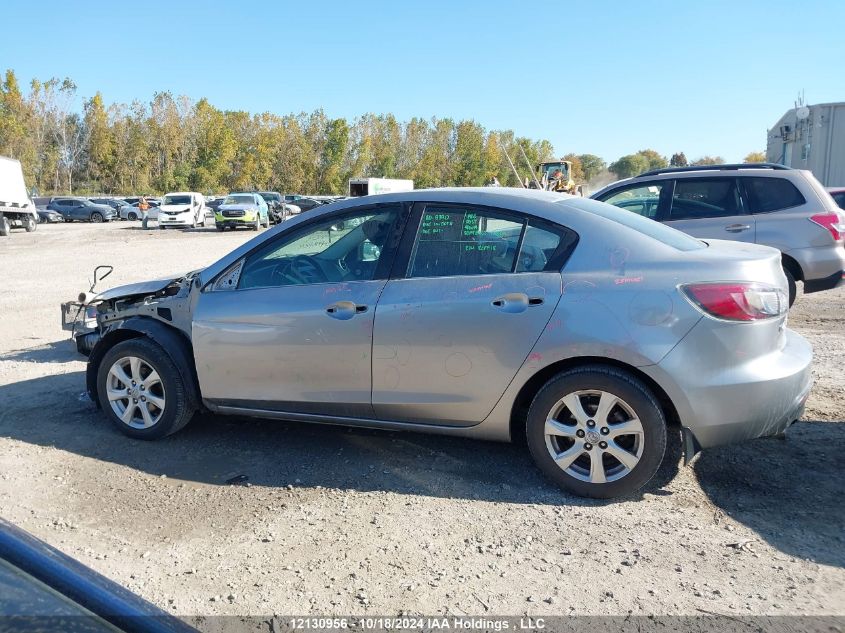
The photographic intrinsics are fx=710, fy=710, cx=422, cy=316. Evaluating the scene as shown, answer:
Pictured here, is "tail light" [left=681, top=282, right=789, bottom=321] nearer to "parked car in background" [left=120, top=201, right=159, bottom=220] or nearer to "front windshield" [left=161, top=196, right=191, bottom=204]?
"front windshield" [left=161, top=196, right=191, bottom=204]

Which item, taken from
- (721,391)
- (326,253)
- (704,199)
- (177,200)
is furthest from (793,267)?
(177,200)

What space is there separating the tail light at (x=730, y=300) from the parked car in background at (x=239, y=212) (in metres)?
32.8

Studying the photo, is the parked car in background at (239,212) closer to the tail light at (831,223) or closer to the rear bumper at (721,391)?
the tail light at (831,223)

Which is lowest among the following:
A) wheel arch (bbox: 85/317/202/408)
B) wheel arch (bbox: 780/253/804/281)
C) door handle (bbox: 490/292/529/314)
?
wheel arch (bbox: 85/317/202/408)

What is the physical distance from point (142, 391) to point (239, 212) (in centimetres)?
3100

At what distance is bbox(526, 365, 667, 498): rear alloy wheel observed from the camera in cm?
371

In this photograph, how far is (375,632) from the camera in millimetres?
2779

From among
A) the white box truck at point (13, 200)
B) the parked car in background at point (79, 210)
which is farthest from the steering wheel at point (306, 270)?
the parked car in background at point (79, 210)

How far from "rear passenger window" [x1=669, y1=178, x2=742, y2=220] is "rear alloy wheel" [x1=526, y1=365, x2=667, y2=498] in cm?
536

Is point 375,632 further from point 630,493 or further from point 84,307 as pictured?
point 84,307

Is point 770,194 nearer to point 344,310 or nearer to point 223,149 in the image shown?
point 344,310

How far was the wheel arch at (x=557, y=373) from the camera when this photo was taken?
3781 mm

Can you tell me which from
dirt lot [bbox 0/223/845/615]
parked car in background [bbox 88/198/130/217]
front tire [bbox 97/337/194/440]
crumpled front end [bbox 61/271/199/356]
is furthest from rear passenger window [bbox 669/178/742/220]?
parked car in background [bbox 88/198/130/217]

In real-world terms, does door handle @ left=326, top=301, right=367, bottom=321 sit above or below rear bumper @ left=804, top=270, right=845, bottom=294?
above
